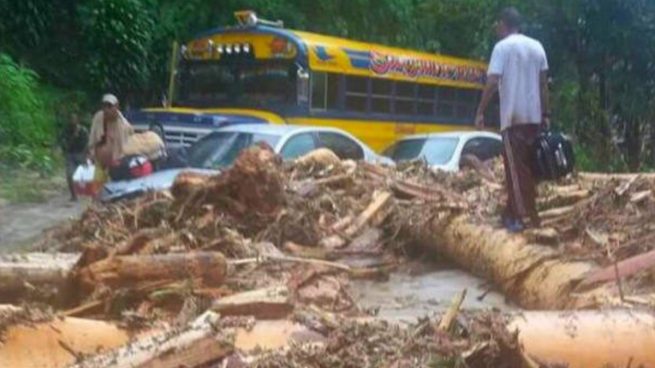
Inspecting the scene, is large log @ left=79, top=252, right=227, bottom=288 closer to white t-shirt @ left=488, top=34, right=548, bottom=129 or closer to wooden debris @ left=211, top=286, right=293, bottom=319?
wooden debris @ left=211, top=286, right=293, bottom=319

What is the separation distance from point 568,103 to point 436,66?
332 cm

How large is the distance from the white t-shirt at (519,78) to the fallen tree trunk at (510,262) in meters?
0.88

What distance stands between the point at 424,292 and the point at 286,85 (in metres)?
11.5

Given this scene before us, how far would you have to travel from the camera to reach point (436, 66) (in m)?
25.8

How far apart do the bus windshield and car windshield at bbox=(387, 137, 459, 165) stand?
195 centimetres

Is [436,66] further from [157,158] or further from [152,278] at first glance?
[152,278]

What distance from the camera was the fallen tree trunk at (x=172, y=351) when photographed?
237 inches

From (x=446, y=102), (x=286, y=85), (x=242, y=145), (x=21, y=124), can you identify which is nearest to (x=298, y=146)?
(x=242, y=145)

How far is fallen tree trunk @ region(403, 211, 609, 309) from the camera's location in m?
8.54

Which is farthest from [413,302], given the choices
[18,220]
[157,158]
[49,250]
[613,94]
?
[613,94]

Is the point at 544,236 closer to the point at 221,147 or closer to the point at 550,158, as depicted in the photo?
the point at 550,158

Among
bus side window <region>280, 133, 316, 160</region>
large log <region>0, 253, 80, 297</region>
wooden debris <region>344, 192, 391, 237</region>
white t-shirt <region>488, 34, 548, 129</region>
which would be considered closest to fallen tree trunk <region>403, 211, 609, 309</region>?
wooden debris <region>344, 192, 391, 237</region>

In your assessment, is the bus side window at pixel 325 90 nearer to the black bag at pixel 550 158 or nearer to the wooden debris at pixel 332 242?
the wooden debris at pixel 332 242

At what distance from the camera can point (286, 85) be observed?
21188 mm
